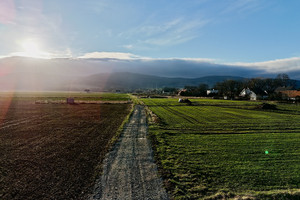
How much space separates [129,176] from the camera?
8.74m

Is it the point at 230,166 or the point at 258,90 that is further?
the point at 258,90

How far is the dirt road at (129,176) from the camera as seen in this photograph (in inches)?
287

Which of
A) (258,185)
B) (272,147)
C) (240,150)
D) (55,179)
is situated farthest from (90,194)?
(272,147)

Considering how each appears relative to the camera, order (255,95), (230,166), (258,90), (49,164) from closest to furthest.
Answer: (230,166) < (49,164) < (255,95) < (258,90)

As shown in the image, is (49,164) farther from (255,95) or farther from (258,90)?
(258,90)

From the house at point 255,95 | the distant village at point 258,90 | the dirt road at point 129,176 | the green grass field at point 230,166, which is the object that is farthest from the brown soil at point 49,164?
the house at point 255,95

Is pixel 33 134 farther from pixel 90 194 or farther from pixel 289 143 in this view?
pixel 289 143

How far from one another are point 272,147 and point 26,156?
54.3 feet

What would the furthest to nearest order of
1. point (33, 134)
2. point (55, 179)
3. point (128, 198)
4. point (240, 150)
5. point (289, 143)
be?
point (33, 134), point (289, 143), point (240, 150), point (55, 179), point (128, 198)

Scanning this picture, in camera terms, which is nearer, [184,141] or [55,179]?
[55,179]

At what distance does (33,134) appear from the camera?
17031 mm

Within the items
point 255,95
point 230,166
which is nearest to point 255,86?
point 255,95

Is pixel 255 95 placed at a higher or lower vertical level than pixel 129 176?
higher

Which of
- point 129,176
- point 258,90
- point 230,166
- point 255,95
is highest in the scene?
point 258,90
